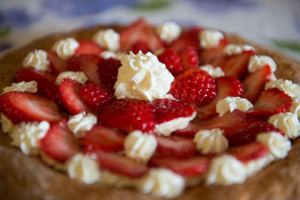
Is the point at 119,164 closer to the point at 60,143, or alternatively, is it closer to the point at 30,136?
the point at 60,143

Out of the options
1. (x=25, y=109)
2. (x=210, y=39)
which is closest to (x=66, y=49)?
(x=25, y=109)

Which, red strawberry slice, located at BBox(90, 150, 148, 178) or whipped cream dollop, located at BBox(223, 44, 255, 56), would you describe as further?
whipped cream dollop, located at BBox(223, 44, 255, 56)

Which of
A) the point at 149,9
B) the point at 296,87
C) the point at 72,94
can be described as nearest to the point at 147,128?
the point at 72,94

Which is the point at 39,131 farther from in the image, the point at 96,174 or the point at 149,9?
the point at 149,9

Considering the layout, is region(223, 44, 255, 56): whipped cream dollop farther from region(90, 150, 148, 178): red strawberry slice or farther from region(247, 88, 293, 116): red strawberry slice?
region(90, 150, 148, 178): red strawberry slice

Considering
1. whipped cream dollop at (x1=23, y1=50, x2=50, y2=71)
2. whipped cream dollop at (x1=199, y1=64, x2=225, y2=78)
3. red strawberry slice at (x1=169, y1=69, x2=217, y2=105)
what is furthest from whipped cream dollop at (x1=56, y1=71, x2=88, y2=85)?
whipped cream dollop at (x1=199, y1=64, x2=225, y2=78)
